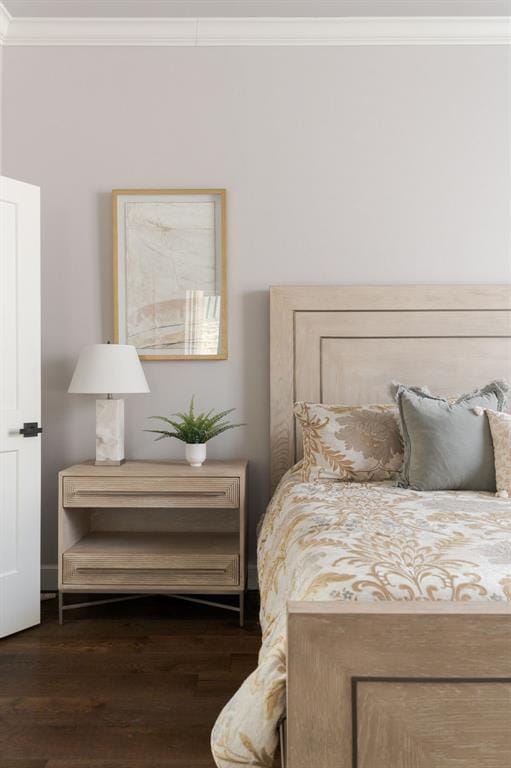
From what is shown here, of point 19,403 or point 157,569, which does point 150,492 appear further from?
point 19,403

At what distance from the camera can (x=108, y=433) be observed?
9.58 feet

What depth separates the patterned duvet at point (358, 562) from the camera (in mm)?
1216

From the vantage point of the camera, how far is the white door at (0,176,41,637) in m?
2.65

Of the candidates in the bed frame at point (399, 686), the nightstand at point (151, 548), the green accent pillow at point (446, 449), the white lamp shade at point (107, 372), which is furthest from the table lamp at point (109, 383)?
the bed frame at point (399, 686)

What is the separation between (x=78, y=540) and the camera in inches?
115

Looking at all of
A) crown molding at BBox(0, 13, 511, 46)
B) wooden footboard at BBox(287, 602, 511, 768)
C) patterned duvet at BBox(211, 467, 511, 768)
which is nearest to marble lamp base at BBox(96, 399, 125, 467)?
patterned duvet at BBox(211, 467, 511, 768)

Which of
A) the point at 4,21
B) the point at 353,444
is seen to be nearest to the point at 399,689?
the point at 353,444

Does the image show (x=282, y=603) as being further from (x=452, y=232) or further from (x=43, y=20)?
(x=43, y=20)

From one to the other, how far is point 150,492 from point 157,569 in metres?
0.32

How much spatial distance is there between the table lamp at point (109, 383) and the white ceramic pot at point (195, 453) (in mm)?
323

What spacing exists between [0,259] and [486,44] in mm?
2521

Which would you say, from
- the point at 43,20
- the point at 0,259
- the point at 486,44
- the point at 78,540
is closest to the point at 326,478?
the point at 78,540

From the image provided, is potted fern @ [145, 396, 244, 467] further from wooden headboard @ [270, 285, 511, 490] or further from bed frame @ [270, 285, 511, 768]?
bed frame @ [270, 285, 511, 768]

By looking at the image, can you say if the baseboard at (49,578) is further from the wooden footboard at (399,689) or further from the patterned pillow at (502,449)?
the wooden footboard at (399,689)
